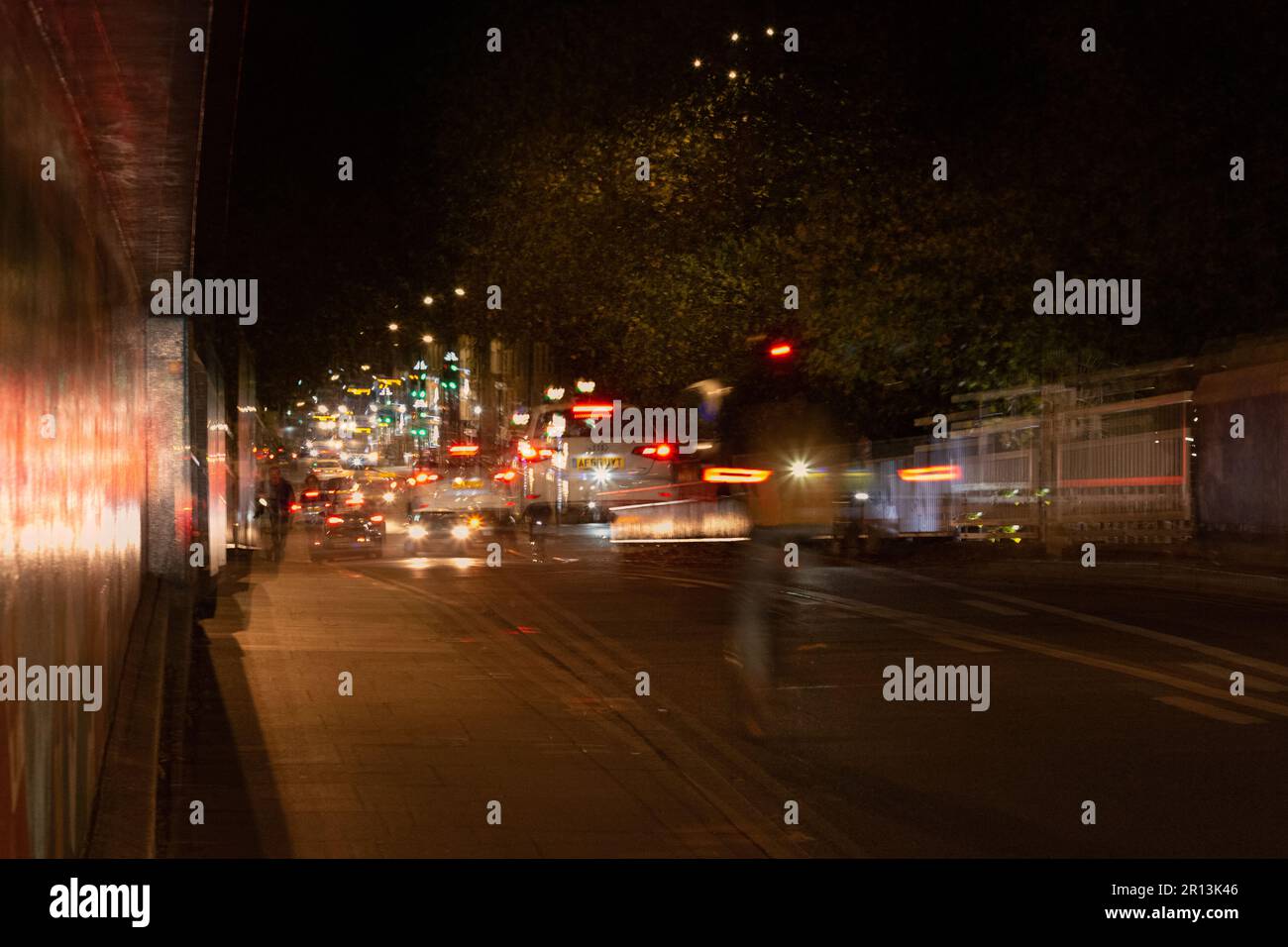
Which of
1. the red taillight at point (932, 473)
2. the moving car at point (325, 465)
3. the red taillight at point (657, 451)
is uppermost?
the moving car at point (325, 465)

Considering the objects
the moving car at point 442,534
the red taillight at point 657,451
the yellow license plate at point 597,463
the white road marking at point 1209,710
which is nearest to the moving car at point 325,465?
the yellow license plate at point 597,463

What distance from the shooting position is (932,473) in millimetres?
30406

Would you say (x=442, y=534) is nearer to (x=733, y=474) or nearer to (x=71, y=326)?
(x=733, y=474)

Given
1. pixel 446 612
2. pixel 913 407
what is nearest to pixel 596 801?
pixel 446 612

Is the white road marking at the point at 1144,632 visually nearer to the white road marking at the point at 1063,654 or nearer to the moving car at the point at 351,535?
the white road marking at the point at 1063,654

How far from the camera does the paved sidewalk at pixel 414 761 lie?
22.7 feet

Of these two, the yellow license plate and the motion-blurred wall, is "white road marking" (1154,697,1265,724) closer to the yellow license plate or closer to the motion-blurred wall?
the motion-blurred wall

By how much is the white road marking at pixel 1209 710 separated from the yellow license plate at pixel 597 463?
104ft

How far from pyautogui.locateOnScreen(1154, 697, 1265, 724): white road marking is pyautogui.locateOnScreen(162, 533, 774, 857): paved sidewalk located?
12.7ft

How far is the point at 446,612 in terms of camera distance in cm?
1700

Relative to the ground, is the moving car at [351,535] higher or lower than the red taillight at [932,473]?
lower

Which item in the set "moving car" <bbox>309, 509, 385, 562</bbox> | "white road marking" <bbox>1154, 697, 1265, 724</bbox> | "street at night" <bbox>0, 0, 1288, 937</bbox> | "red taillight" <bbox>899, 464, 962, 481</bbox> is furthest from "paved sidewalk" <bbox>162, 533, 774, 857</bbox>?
"red taillight" <bbox>899, 464, 962, 481</bbox>
